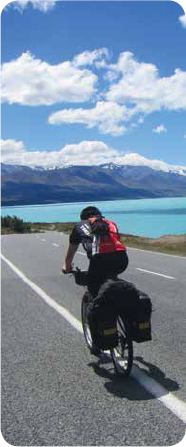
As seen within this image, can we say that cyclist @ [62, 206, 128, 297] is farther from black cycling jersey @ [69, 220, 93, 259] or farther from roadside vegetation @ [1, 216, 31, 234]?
roadside vegetation @ [1, 216, 31, 234]

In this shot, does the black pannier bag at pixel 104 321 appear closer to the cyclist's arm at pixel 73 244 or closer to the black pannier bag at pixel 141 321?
the black pannier bag at pixel 141 321

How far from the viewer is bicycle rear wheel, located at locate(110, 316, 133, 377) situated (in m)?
5.15

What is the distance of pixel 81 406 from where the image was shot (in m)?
4.57

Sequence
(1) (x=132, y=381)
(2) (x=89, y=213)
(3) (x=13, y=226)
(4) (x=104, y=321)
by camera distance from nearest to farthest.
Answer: (4) (x=104, y=321)
(1) (x=132, y=381)
(2) (x=89, y=213)
(3) (x=13, y=226)

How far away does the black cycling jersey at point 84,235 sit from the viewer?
559 cm

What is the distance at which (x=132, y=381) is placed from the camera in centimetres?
524

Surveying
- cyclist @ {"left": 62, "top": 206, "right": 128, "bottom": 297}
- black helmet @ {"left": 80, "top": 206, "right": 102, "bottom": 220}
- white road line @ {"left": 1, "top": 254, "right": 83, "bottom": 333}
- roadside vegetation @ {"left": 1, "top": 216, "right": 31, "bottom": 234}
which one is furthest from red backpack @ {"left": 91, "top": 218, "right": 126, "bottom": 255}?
roadside vegetation @ {"left": 1, "top": 216, "right": 31, "bottom": 234}

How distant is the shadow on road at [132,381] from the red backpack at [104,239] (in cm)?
135

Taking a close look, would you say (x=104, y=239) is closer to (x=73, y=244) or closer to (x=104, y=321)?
(x=73, y=244)

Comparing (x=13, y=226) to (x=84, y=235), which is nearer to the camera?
(x=84, y=235)

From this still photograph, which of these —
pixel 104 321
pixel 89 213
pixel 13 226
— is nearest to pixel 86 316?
pixel 104 321

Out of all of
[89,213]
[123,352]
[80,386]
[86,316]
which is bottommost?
[80,386]

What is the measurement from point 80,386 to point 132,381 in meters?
0.54

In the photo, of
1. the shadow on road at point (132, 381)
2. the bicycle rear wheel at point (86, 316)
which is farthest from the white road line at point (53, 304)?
the shadow on road at point (132, 381)
